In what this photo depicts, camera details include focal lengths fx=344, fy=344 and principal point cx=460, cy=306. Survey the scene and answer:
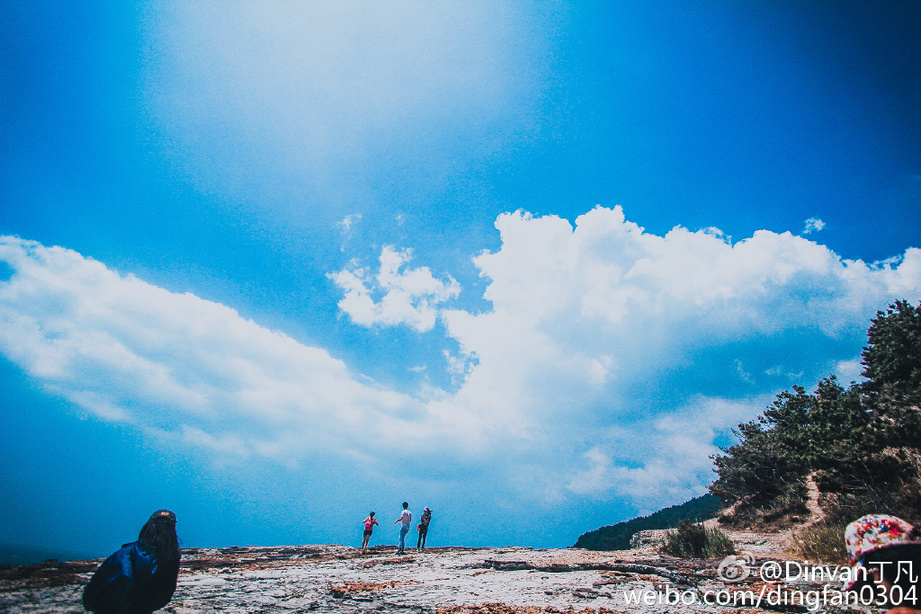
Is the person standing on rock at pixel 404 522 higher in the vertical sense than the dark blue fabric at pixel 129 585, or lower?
lower

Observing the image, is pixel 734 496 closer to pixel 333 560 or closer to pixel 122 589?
pixel 333 560

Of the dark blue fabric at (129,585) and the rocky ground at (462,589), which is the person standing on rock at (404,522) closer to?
the rocky ground at (462,589)

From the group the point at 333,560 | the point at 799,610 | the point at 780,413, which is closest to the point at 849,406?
the point at 780,413

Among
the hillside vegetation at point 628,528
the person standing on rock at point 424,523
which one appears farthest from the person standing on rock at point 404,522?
the hillside vegetation at point 628,528

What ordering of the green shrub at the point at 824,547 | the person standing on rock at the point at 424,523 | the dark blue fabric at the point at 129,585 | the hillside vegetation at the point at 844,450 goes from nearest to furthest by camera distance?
1. the dark blue fabric at the point at 129,585
2. the green shrub at the point at 824,547
3. the hillside vegetation at the point at 844,450
4. the person standing on rock at the point at 424,523

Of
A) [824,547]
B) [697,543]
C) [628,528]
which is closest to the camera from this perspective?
[824,547]

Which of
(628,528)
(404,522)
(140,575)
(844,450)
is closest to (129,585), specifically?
(140,575)

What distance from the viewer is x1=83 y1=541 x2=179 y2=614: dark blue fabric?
164 inches

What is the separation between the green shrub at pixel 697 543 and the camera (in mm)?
10555

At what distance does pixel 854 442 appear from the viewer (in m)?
14.7

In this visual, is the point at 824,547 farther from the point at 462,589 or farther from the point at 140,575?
the point at 140,575

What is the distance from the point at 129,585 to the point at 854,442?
2352 cm

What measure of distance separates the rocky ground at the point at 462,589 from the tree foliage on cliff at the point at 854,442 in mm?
6766

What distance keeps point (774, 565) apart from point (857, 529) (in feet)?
24.9
